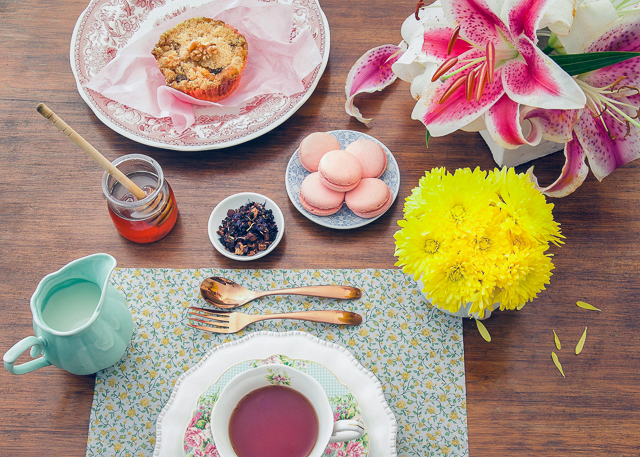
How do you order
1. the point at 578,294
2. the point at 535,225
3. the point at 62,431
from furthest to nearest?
1. the point at 578,294
2. the point at 62,431
3. the point at 535,225

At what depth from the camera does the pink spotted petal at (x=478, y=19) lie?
0.81 meters

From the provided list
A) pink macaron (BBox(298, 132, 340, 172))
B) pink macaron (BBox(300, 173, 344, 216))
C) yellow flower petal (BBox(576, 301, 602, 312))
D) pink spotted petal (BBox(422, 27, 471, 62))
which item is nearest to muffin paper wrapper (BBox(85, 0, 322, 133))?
pink macaron (BBox(298, 132, 340, 172))

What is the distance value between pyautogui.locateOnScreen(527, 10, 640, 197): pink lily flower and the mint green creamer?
32.7 inches

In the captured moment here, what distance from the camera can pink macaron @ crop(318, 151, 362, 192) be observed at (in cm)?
104

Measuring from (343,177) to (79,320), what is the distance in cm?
58

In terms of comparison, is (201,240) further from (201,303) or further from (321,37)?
(321,37)

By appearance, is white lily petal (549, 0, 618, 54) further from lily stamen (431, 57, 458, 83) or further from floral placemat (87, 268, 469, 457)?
floral placemat (87, 268, 469, 457)

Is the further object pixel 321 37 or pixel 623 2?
pixel 321 37

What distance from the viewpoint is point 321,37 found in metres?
1.22

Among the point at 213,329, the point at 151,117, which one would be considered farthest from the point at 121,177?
the point at 213,329

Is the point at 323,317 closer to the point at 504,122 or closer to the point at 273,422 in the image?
the point at 273,422

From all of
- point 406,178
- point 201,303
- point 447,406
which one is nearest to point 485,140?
point 406,178

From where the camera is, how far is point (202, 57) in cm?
119

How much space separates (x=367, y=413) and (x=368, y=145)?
571 mm
